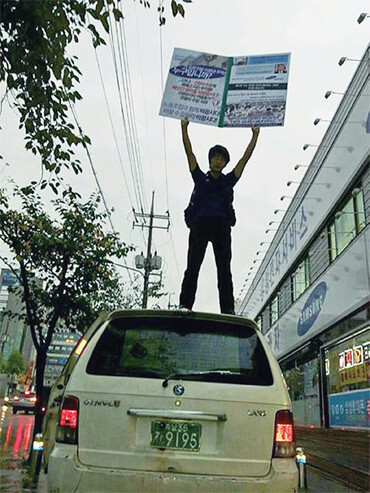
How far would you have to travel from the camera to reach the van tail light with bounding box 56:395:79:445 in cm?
271

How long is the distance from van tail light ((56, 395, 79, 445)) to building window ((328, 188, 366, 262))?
25.5ft

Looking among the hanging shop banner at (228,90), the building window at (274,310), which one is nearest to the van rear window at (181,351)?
the hanging shop banner at (228,90)

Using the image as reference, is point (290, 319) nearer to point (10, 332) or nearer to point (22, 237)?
point (22, 237)

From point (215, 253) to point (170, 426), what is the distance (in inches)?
87.5

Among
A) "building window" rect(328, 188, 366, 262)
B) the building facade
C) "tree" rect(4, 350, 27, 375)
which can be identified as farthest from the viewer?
"tree" rect(4, 350, 27, 375)

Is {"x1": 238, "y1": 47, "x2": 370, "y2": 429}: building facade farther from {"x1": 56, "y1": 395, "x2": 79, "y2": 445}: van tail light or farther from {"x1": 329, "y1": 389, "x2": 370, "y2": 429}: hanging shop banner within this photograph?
{"x1": 56, "y1": 395, "x2": 79, "y2": 445}: van tail light

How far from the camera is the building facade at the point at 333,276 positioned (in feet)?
29.3

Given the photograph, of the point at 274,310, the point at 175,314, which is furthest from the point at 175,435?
the point at 274,310

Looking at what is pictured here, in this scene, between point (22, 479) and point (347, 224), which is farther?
point (347, 224)

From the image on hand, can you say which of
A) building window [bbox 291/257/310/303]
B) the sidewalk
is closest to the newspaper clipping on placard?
the sidewalk

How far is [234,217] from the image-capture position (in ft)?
15.4

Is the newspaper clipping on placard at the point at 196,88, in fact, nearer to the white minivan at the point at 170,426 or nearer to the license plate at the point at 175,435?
the white minivan at the point at 170,426

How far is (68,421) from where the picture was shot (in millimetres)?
2742

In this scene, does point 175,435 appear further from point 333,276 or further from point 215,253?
point 333,276
